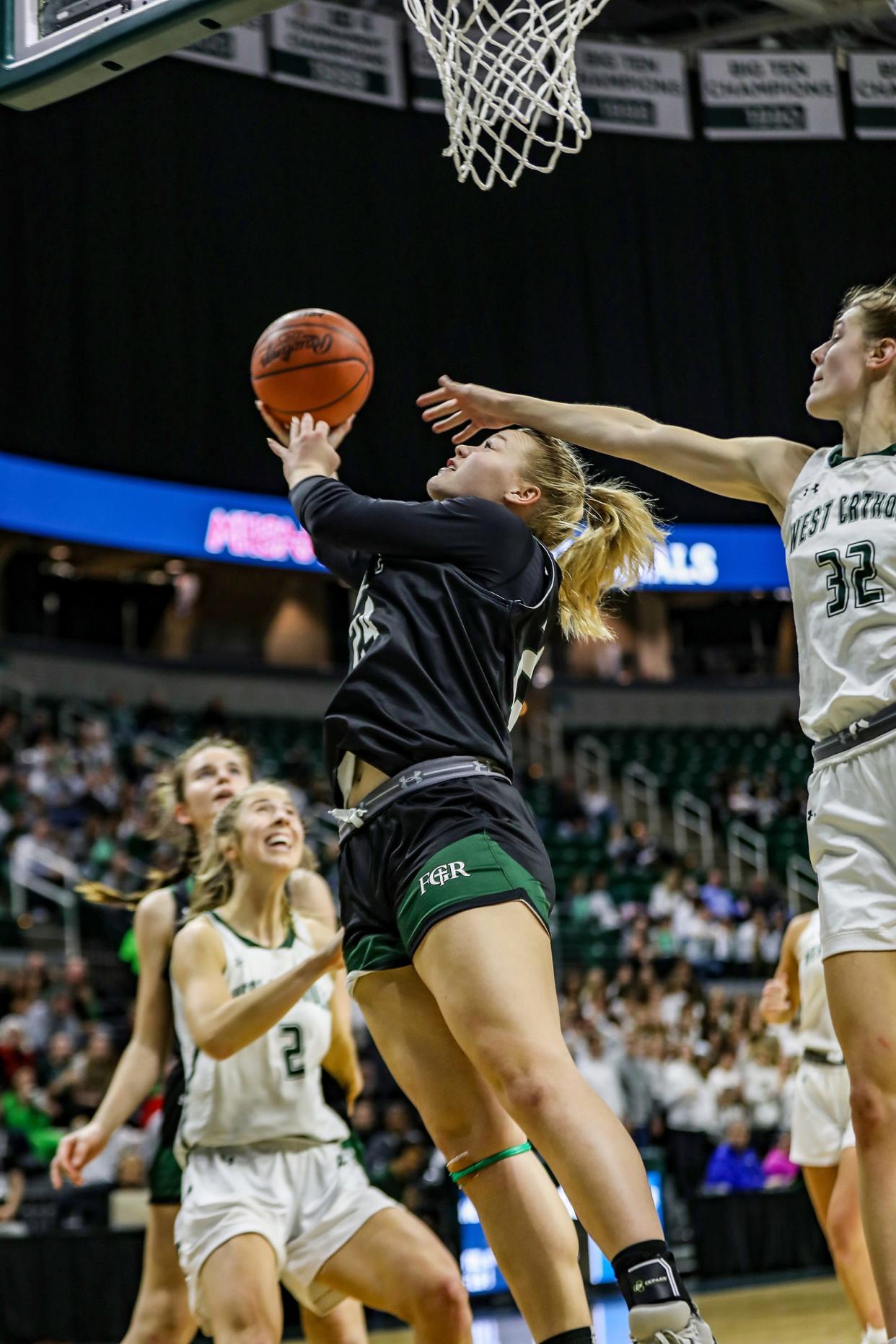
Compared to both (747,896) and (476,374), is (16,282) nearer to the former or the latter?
(476,374)

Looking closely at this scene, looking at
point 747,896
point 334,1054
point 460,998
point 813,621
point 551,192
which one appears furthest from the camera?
point 551,192

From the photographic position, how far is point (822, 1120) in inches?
234

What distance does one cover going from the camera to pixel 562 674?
79.5ft

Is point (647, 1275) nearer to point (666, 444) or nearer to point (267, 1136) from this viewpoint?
point (666, 444)

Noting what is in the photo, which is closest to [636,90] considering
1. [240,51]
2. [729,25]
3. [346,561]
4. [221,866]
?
[729,25]

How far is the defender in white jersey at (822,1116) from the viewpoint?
552cm

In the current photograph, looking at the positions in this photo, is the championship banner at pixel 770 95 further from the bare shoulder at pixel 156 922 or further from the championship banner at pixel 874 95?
the bare shoulder at pixel 156 922

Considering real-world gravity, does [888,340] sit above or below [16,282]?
below

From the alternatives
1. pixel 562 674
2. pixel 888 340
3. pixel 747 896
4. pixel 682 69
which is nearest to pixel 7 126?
pixel 682 69

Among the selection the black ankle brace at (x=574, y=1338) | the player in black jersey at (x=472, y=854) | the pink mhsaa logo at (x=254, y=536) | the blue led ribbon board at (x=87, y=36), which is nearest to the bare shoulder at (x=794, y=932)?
the player in black jersey at (x=472, y=854)

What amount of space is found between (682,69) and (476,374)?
4736mm

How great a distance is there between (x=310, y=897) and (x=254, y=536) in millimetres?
15876

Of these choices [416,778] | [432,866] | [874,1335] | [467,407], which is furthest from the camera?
[874,1335]

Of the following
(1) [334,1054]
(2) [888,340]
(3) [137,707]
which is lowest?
(1) [334,1054]
